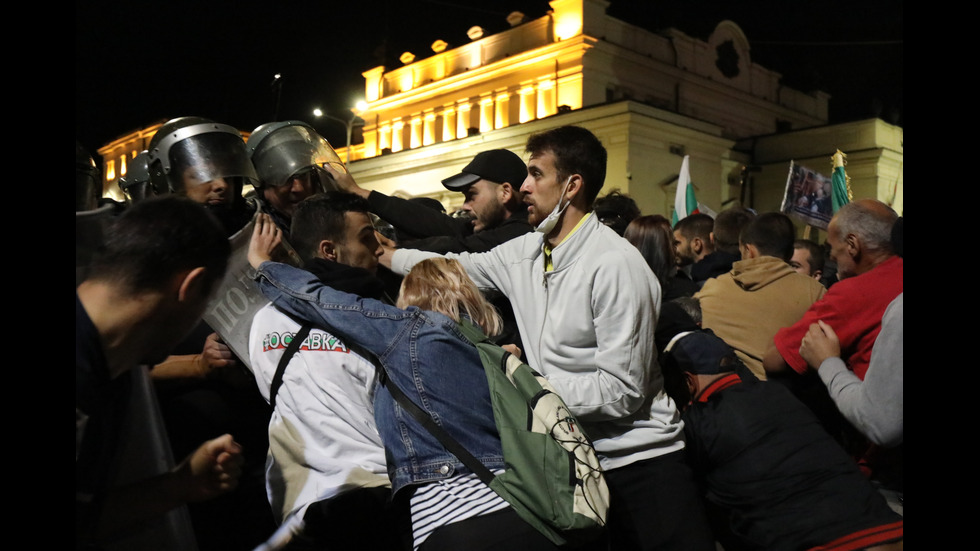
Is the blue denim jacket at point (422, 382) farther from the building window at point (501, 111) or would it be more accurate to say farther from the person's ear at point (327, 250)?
the building window at point (501, 111)

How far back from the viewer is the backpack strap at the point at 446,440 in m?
2.38

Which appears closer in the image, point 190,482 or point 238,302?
point 190,482

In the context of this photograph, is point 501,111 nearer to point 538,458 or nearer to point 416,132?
point 416,132

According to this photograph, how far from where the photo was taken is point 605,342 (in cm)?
284

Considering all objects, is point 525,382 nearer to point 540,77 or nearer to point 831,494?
point 831,494

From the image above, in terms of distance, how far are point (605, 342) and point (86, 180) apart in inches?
119

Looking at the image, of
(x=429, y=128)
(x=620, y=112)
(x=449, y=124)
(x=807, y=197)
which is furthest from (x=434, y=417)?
(x=429, y=128)

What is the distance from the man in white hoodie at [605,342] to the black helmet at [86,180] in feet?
7.50

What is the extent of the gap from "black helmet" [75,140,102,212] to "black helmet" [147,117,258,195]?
0.34 metres

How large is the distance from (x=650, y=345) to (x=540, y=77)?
40.7 metres

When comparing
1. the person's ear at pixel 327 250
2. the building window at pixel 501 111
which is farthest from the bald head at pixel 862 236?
the building window at pixel 501 111

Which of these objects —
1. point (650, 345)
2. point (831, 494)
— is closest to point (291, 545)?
point (650, 345)

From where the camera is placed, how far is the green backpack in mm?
2314

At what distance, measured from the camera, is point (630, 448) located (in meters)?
2.96
